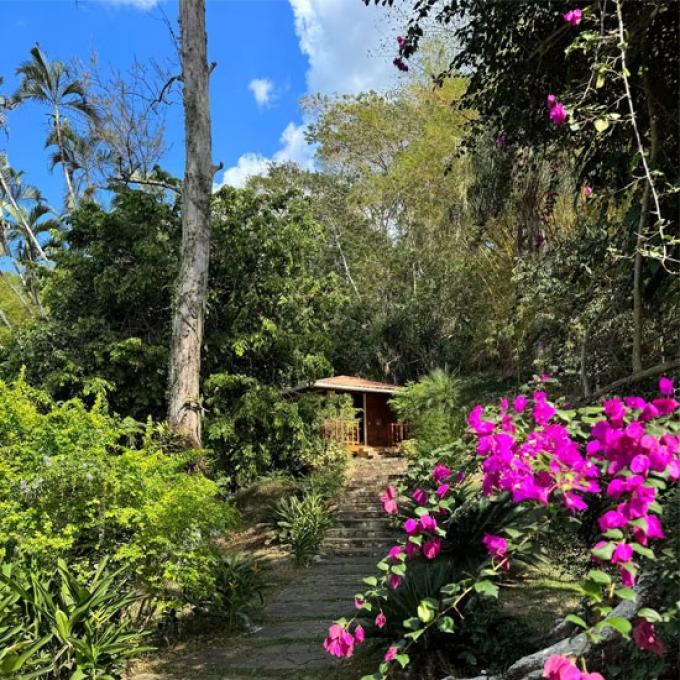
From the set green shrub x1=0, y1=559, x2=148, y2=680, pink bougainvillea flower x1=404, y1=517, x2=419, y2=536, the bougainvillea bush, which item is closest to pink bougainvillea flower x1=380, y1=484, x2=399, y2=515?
the bougainvillea bush

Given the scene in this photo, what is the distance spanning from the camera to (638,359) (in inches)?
104

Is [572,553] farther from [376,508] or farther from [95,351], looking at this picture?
[95,351]

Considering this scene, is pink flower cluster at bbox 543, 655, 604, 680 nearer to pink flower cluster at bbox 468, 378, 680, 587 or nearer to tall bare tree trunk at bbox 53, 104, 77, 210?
pink flower cluster at bbox 468, 378, 680, 587

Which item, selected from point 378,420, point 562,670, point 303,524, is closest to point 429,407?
point 303,524

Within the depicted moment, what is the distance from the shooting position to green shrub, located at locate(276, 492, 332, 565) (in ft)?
32.0

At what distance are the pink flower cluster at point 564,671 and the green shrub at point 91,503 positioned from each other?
377cm

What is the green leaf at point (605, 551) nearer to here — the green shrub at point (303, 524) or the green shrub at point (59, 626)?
the green shrub at point (59, 626)

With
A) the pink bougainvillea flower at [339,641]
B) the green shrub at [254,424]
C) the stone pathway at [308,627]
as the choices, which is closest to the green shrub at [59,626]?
the stone pathway at [308,627]

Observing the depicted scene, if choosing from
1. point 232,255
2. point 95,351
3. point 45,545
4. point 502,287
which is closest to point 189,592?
point 45,545

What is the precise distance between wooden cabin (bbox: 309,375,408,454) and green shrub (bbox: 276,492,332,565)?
21.6 feet

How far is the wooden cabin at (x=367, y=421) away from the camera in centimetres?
1920

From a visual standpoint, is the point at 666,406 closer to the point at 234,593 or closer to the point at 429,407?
the point at 234,593

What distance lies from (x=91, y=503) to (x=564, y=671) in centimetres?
407

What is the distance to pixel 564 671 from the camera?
1467 millimetres
